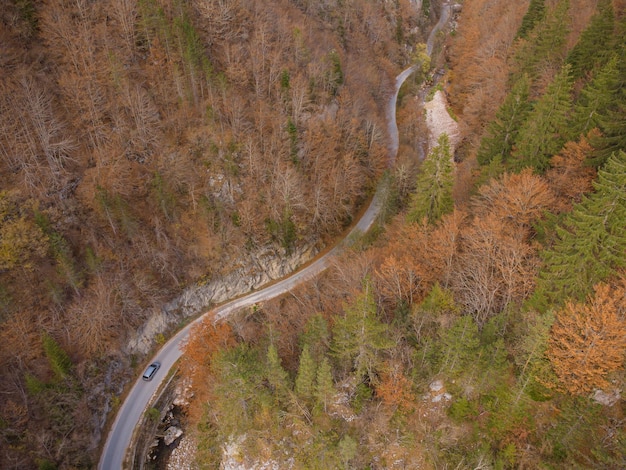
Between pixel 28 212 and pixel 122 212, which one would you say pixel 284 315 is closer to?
pixel 122 212

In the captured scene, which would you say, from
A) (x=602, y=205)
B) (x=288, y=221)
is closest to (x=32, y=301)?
(x=288, y=221)

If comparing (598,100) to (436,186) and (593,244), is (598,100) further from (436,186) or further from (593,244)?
(593,244)

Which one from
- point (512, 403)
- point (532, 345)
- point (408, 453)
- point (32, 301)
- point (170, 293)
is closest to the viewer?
point (532, 345)

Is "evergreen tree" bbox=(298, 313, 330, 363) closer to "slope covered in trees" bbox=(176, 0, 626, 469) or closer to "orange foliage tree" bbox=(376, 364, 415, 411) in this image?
"slope covered in trees" bbox=(176, 0, 626, 469)

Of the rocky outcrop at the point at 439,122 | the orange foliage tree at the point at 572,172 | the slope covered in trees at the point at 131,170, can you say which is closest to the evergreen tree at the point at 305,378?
the orange foliage tree at the point at 572,172

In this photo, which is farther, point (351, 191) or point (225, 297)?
point (351, 191)

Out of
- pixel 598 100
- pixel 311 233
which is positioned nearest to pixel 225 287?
pixel 311 233

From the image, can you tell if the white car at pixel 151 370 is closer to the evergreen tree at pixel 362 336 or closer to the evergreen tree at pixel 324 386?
the evergreen tree at pixel 324 386
